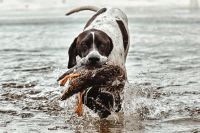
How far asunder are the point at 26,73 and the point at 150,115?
362 cm

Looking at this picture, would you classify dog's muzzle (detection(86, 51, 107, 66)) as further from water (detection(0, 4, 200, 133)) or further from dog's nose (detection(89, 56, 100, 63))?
water (detection(0, 4, 200, 133))

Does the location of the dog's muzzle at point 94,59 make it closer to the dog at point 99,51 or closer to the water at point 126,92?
the dog at point 99,51

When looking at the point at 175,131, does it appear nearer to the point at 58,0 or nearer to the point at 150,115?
the point at 150,115

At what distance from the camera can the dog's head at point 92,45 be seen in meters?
6.46

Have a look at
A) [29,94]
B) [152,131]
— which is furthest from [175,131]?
[29,94]

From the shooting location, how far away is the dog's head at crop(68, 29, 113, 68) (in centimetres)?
646

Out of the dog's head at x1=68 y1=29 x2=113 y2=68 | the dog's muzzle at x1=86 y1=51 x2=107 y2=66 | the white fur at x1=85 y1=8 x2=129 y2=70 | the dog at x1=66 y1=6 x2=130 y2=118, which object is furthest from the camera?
the white fur at x1=85 y1=8 x2=129 y2=70

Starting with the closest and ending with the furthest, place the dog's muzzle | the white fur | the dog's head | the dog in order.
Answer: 1. the dog's muzzle
2. the dog
3. the dog's head
4. the white fur

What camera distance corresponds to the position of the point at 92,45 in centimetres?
653

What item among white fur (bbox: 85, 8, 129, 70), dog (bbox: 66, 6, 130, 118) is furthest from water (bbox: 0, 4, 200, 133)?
white fur (bbox: 85, 8, 129, 70)

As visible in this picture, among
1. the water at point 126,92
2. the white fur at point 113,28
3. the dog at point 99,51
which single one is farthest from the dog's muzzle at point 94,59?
the water at point 126,92

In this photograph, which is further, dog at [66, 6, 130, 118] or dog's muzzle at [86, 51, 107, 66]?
dog at [66, 6, 130, 118]

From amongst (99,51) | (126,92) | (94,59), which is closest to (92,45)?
(99,51)

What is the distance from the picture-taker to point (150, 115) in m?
6.63
